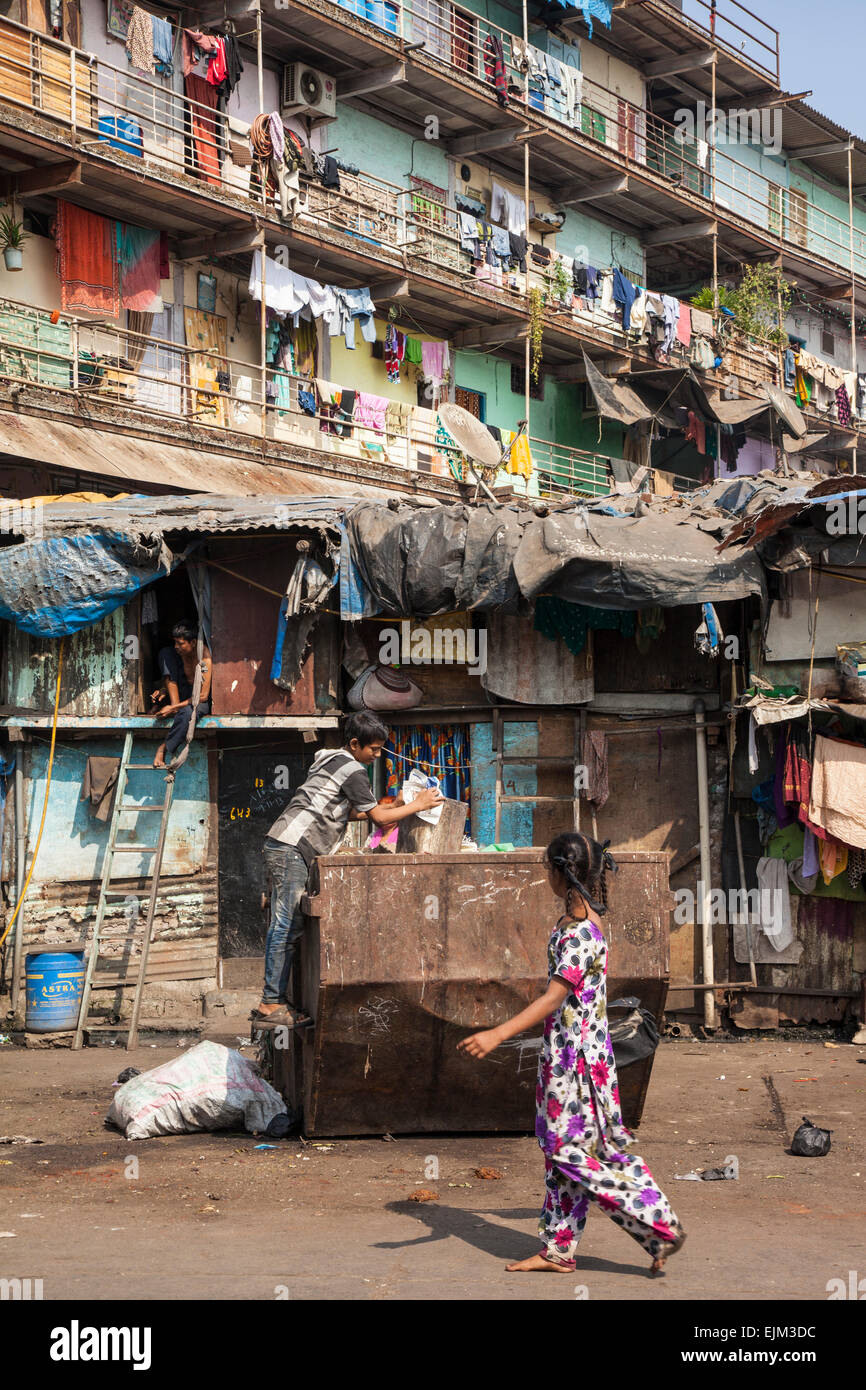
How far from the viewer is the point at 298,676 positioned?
12133mm

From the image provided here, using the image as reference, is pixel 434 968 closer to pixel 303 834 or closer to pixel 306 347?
pixel 303 834

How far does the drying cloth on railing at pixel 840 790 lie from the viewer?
11086mm

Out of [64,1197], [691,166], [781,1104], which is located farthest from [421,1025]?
[691,166]

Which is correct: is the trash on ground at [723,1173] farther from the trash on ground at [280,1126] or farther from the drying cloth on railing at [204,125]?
the drying cloth on railing at [204,125]

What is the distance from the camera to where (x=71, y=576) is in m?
11.7

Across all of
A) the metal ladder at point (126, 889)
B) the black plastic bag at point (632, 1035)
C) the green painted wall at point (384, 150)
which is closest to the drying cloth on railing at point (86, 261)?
the green painted wall at point (384, 150)

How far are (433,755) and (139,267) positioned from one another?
9.94 metres

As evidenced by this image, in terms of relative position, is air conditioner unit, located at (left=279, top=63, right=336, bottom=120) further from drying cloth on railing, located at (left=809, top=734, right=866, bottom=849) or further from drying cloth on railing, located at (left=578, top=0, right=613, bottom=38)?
drying cloth on railing, located at (left=809, top=734, right=866, bottom=849)

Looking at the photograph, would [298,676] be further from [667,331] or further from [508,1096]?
[667,331]

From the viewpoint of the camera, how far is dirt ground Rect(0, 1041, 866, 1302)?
503cm

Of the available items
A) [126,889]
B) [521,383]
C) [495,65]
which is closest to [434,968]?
[126,889]

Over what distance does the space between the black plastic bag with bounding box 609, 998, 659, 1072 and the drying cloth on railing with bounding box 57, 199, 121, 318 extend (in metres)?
13.3

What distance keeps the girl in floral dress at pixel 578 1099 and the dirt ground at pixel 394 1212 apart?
20 cm

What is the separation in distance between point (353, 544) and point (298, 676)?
47.2 inches
